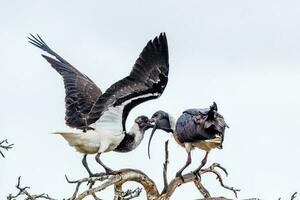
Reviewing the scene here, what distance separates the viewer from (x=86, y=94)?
17.1 meters

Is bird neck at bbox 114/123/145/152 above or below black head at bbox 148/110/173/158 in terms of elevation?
below

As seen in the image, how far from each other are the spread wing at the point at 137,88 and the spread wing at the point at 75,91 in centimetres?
38

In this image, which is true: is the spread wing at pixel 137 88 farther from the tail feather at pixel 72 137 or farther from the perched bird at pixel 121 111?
the tail feather at pixel 72 137

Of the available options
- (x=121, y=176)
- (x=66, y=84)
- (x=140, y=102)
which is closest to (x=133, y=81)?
(x=140, y=102)

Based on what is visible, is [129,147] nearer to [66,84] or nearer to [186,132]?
[186,132]

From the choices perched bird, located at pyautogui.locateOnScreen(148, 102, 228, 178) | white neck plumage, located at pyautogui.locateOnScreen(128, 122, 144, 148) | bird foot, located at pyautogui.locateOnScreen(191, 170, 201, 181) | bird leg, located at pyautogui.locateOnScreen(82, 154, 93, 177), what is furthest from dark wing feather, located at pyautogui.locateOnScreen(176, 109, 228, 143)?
bird leg, located at pyautogui.locateOnScreen(82, 154, 93, 177)

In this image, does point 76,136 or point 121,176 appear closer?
point 121,176

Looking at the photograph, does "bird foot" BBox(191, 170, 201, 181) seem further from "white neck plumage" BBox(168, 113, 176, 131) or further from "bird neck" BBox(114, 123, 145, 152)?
"bird neck" BBox(114, 123, 145, 152)

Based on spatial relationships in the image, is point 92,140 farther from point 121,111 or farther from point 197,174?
point 197,174

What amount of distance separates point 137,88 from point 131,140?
97 cm

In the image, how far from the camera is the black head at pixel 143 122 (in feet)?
51.0

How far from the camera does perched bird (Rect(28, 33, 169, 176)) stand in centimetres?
1491

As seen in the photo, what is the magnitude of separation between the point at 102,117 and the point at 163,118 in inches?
32.8

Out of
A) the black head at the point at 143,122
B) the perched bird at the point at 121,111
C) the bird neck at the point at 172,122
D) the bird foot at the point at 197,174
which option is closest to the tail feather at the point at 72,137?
the perched bird at the point at 121,111
